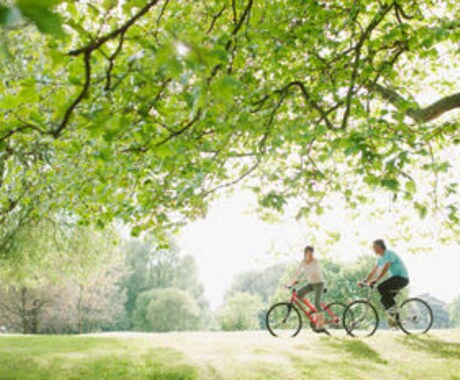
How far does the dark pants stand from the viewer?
1008 centimetres

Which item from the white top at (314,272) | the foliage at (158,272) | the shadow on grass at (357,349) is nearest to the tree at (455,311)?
the foliage at (158,272)

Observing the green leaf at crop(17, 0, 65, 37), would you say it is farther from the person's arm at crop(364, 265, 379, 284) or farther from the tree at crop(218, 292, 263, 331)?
the tree at crop(218, 292, 263, 331)

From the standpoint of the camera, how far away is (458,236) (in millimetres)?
12359

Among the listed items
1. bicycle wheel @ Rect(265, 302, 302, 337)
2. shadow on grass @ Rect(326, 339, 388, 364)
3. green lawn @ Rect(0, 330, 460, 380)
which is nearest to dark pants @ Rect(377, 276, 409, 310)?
green lawn @ Rect(0, 330, 460, 380)

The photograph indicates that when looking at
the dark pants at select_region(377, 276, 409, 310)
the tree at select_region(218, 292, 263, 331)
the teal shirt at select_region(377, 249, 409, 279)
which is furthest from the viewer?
the tree at select_region(218, 292, 263, 331)

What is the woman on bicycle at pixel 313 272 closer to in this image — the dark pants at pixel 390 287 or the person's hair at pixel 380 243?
the dark pants at pixel 390 287

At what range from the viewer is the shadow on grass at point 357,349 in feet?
28.8

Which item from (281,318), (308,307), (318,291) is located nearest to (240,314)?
(281,318)

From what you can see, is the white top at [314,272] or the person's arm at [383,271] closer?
the person's arm at [383,271]

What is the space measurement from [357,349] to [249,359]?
2534 millimetres

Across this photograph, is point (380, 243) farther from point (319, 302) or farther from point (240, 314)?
point (240, 314)

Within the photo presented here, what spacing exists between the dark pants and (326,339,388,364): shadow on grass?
122 centimetres

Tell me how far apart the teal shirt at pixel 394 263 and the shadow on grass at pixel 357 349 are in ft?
6.02

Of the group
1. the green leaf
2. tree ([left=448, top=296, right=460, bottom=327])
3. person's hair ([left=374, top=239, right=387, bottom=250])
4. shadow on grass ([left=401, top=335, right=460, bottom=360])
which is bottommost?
tree ([left=448, top=296, right=460, bottom=327])
